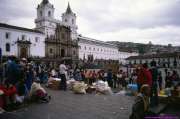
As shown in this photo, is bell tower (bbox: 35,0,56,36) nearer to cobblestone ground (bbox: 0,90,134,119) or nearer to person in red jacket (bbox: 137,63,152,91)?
cobblestone ground (bbox: 0,90,134,119)

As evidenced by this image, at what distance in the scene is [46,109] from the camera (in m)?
7.37

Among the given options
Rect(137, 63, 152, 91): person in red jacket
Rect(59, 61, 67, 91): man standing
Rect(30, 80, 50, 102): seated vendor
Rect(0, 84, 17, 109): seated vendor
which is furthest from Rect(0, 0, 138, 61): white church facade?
Rect(137, 63, 152, 91): person in red jacket

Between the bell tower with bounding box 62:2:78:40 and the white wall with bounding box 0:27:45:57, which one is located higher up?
the bell tower with bounding box 62:2:78:40

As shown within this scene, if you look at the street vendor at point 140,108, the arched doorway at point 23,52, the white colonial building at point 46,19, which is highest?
the white colonial building at point 46,19

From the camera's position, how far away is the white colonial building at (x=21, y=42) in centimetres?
4694

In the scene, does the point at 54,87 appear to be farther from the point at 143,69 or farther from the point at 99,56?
the point at 99,56

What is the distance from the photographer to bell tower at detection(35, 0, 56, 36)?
187 feet

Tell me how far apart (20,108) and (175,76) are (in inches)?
395

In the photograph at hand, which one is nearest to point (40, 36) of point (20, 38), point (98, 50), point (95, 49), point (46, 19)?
point (46, 19)

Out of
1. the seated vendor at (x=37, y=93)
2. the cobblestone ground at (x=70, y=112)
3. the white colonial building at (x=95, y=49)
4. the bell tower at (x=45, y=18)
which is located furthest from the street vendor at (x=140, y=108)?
the white colonial building at (x=95, y=49)

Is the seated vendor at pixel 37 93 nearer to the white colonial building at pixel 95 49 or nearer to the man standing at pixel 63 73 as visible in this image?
the man standing at pixel 63 73

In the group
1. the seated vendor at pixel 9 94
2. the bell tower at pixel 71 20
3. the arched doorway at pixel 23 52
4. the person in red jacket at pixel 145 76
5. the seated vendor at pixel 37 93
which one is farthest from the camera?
the bell tower at pixel 71 20

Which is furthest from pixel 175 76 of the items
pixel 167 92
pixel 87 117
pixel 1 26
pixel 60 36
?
pixel 60 36

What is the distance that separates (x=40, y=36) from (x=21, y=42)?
19.8 feet
